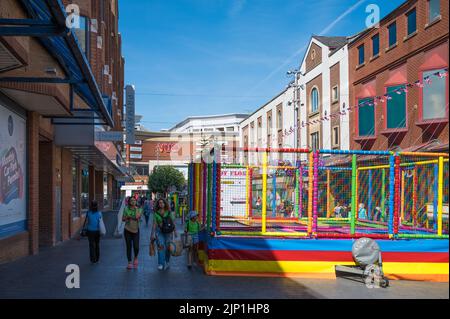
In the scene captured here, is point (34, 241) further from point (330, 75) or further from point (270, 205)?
point (330, 75)

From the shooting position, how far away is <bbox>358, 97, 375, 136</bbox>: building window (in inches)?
952

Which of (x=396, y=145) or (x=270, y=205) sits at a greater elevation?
(x=396, y=145)

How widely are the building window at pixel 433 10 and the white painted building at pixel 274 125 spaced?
49.4 ft

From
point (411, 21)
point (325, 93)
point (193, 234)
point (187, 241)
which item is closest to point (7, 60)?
point (187, 241)

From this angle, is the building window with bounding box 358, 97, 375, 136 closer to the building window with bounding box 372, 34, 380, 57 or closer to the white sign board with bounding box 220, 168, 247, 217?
the building window with bounding box 372, 34, 380, 57

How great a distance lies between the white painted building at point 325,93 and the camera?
29000 millimetres

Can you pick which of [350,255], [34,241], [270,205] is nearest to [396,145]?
[270,205]

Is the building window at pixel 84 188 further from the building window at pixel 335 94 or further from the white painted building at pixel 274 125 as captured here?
the building window at pixel 335 94

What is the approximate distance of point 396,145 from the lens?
72.9ft

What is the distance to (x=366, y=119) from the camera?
25.0 m

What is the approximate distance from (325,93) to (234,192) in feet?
53.2

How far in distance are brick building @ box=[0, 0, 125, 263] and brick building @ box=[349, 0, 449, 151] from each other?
31.7ft

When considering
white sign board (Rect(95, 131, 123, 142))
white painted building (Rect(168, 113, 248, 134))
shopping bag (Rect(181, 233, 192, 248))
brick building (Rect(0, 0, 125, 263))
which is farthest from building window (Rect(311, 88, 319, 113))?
white painted building (Rect(168, 113, 248, 134))

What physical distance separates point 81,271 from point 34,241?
11.6 feet
